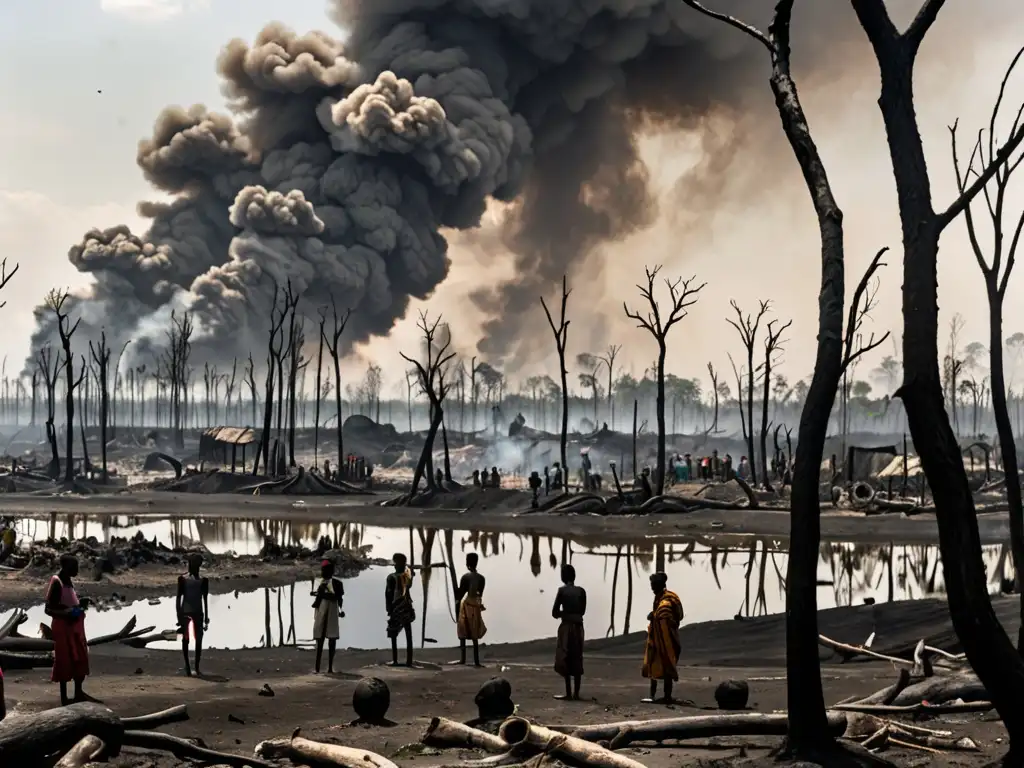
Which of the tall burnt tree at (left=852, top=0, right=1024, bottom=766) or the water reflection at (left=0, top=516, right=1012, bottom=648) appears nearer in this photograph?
the tall burnt tree at (left=852, top=0, right=1024, bottom=766)

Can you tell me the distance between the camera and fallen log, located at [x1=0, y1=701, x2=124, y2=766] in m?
8.03

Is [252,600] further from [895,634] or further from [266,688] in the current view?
[895,634]

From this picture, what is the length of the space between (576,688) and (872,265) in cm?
732

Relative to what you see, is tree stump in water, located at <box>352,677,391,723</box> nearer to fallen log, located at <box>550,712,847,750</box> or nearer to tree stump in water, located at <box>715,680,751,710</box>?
fallen log, located at <box>550,712,847,750</box>

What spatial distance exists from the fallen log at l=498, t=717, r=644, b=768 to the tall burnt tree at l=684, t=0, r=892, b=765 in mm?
1364

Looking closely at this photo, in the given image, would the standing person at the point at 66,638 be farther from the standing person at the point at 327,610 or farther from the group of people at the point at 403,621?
the standing person at the point at 327,610

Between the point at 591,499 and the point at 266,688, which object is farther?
the point at 591,499

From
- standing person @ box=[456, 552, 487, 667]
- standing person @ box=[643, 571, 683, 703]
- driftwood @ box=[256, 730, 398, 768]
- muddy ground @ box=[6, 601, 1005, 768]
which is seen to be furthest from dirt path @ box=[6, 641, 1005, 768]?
driftwood @ box=[256, 730, 398, 768]

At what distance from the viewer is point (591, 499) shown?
43.8m

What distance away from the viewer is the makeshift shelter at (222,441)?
232 feet

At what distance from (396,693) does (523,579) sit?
1362cm

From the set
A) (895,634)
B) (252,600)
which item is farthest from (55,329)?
(895,634)

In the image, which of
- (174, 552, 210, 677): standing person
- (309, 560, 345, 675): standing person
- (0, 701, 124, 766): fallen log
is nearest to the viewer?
(0, 701, 124, 766): fallen log

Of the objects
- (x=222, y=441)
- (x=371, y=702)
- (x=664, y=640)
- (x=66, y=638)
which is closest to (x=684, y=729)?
(x=664, y=640)
